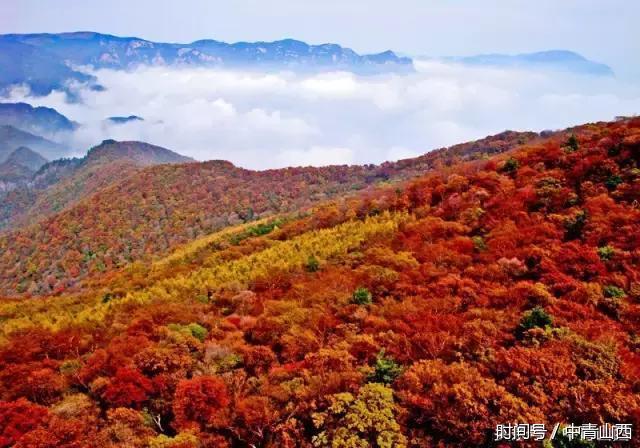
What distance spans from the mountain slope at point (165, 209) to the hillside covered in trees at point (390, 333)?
7312cm

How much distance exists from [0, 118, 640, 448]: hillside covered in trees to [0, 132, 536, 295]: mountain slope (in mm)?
73120

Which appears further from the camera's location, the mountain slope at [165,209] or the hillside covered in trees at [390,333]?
the mountain slope at [165,209]

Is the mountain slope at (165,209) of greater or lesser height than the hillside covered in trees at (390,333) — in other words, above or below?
below

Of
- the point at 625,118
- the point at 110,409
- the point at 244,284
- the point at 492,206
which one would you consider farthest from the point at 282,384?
the point at 625,118

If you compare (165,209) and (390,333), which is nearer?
(390,333)

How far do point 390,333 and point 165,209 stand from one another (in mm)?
136035

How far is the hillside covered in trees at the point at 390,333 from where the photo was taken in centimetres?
1877

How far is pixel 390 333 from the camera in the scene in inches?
987

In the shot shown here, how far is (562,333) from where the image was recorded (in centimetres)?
2167

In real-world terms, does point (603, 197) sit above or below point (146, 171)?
above

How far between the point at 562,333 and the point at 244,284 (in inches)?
1051

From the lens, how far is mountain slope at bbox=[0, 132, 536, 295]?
126m

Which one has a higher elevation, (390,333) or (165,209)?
(390,333)

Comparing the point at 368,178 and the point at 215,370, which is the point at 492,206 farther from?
the point at 368,178
